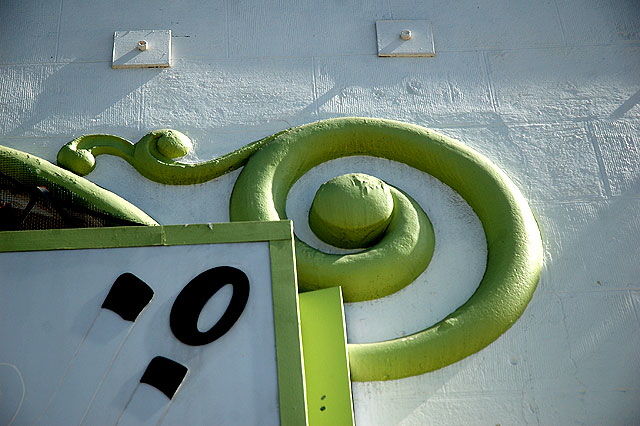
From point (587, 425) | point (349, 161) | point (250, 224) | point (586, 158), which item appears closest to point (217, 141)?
point (349, 161)

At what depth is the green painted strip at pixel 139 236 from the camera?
3.30m

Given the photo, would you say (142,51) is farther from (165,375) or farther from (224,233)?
(165,375)

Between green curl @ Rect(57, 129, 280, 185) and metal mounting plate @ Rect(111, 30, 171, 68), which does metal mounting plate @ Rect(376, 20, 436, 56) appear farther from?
metal mounting plate @ Rect(111, 30, 171, 68)

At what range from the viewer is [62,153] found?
14.3 feet

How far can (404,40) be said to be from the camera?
5016mm

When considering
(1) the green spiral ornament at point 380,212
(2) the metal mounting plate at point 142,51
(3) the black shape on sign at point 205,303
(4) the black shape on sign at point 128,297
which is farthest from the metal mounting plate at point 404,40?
(4) the black shape on sign at point 128,297

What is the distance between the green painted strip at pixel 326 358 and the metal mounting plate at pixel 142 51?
2172mm

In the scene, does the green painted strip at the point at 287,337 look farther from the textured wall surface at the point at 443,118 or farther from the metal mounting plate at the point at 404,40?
the metal mounting plate at the point at 404,40

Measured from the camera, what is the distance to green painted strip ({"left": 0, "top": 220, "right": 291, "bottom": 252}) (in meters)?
3.30

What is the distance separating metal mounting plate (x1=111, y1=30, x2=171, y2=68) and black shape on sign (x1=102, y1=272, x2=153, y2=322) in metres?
2.12

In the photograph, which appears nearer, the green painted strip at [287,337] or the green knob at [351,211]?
the green painted strip at [287,337]

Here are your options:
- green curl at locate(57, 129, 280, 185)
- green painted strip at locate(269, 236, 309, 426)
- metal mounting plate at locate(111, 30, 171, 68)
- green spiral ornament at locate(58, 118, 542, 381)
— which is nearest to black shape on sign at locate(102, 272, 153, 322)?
green painted strip at locate(269, 236, 309, 426)

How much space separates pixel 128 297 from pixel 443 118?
2.51m

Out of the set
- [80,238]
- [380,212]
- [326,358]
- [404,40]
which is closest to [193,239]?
[80,238]
